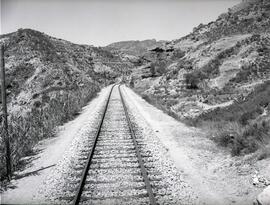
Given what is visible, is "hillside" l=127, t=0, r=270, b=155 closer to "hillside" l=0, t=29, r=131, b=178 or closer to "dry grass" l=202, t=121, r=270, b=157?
"dry grass" l=202, t=121, r=270, b=157

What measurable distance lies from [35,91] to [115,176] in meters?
42.5

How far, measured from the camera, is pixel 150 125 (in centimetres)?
1767

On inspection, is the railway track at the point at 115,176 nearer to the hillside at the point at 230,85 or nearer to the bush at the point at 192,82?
the hillside at the point at 230,85

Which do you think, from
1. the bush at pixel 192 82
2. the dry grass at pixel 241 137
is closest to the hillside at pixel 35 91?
the dry grass at pixel 241 137

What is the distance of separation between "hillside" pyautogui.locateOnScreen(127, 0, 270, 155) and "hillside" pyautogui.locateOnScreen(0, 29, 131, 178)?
7476 millimetres

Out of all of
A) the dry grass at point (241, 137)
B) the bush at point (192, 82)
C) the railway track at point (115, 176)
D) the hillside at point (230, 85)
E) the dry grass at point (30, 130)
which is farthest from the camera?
the bush at point (192, 82)

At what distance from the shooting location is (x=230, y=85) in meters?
25.5

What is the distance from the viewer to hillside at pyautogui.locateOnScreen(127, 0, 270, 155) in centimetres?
1298

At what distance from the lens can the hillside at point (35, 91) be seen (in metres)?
14.6

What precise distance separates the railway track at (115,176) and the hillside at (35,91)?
267 centimetres

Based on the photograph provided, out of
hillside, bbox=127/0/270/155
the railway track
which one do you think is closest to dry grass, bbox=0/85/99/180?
the railway track

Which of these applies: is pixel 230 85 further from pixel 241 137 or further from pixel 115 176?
pixel 115 176

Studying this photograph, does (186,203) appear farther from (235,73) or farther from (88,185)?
(235,73)

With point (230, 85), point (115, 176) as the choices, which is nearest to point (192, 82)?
point (230, 85)
